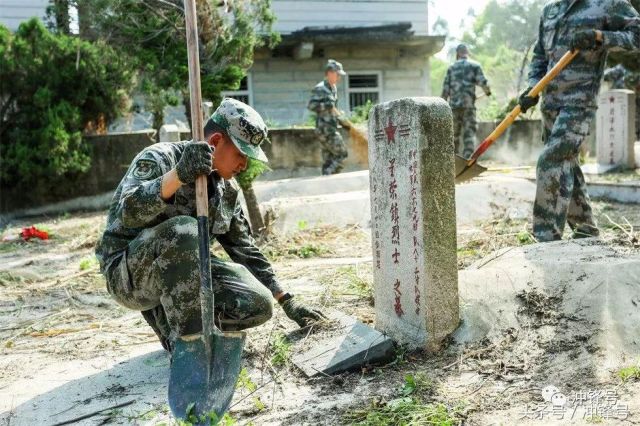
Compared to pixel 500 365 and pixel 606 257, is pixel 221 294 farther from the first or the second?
pixel 606 257

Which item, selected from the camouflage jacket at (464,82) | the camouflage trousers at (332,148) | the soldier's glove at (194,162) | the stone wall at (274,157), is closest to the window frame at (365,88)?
the stone wall at (274,157)

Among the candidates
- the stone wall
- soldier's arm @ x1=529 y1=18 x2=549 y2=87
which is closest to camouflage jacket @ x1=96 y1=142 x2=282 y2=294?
soldier's arm @ x1=529 y1=18 x2=549 y2=87

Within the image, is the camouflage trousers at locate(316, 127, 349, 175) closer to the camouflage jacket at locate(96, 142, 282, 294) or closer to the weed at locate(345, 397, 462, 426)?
the camouflage jacket at locate(96, 142, 282, 294)

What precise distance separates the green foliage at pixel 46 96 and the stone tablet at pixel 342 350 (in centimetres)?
782

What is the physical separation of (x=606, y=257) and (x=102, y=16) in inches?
268

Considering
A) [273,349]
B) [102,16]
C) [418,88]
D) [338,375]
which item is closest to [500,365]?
[338,375]

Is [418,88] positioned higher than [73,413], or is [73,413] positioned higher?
[418,88]

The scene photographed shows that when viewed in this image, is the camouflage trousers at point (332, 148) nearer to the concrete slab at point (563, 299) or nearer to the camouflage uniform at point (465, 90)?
the camouflage uniform at point (465, 90)

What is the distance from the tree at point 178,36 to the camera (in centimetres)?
750

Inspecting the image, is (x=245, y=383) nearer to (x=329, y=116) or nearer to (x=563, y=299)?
(x=563, y=299)

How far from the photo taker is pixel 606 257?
3781mm

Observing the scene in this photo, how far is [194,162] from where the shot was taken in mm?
2832

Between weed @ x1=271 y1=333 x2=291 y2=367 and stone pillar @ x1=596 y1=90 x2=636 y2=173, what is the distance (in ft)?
30.6

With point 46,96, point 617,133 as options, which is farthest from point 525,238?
point 46,96
